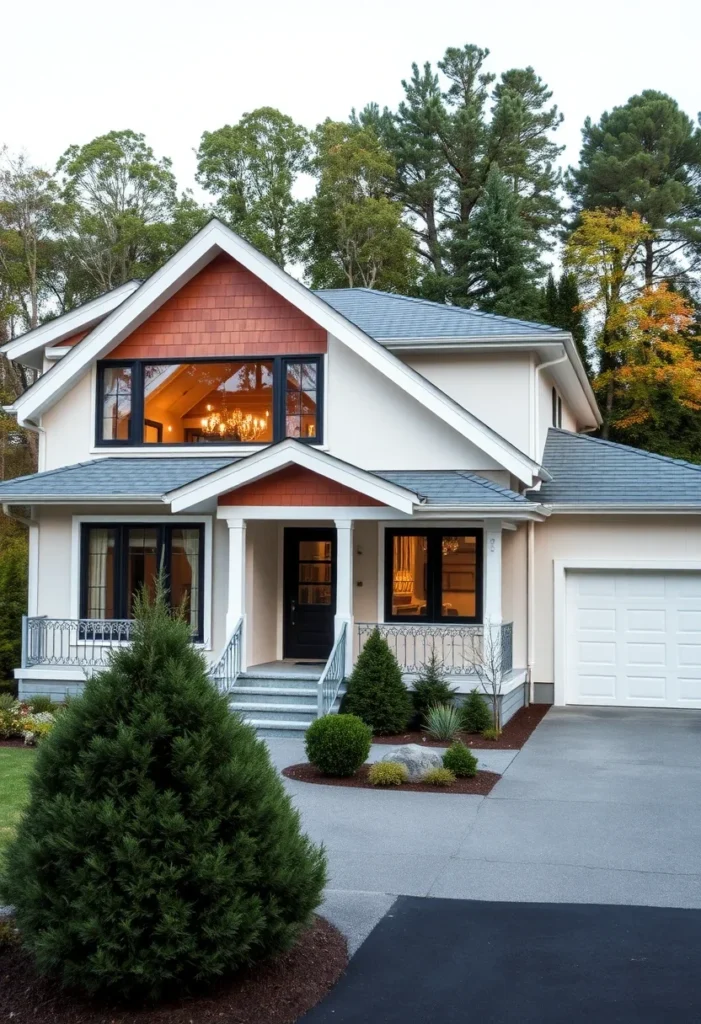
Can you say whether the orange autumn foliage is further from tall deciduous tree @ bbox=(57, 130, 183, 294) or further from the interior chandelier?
the interior chandelier

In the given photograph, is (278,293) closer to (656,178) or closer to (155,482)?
(155,482)

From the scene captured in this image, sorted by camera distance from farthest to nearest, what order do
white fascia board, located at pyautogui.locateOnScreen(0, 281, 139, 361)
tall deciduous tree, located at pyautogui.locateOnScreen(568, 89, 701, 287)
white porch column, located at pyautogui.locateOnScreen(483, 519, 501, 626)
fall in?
tall deciduous tree, located at pyautogui.locateOnScreen(568, 89, 701, 287) < white fascia board, located at pyautogui.locateOnScreen(0, 281, 139, 361) < white porch column, located at pyautogui.locateOnScreen(483, 519, 501, 626)

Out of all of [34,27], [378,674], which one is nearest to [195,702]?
[378,674]

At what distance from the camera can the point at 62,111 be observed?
1692 inches

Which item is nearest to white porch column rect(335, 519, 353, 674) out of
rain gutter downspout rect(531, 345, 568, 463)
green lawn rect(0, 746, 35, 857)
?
rain gutter downspout rect(531, 345, 568, 463)

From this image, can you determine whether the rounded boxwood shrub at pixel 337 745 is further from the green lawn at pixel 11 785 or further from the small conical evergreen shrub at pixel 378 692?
the green lawn at pixel 11 785

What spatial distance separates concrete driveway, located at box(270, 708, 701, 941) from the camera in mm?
7363

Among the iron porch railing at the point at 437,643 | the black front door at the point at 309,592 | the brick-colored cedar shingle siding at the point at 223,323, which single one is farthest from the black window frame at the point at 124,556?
the brick-colored cedar shingle siding at the point at 223,323

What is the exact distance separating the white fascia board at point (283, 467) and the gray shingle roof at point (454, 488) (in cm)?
47

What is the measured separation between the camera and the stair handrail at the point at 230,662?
1434cm

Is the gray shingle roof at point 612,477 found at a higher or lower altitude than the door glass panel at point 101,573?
higher

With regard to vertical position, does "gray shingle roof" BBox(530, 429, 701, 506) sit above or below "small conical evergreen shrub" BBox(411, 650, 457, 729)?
above

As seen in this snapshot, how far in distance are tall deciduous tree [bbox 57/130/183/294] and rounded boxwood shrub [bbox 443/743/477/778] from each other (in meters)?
30.9

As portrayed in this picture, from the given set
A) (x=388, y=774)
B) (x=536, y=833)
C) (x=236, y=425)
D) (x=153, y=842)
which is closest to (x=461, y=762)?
(x=388, y=774)
